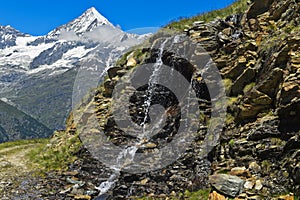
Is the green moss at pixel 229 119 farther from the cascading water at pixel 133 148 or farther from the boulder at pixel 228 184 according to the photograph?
the cascading water at pixel 133 148

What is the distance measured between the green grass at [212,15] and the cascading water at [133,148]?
4.99 meters

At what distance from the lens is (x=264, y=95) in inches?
803

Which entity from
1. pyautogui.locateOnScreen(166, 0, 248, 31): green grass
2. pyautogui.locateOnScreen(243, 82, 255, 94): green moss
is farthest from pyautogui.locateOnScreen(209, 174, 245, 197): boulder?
pyautogui.locateOnScreen(166, 0, 248, 31): green grass

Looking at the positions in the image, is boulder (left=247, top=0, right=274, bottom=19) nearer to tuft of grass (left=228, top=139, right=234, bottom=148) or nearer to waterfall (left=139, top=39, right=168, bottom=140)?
waterfall (left=139, top=39, right=168, bottom=140)

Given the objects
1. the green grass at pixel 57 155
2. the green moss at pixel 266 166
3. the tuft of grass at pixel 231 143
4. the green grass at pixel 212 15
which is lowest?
the green grass at pixel 57 155

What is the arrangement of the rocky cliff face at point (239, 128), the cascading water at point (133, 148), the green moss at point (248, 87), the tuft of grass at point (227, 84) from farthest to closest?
the tuft of grass at point (227, 84)
the cascading water at point (133, 148)
the green moss at point (248, 87)
the rocky cliff face at point (239, 128)

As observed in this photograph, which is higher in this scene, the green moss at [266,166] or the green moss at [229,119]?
the green moss at [229,119]

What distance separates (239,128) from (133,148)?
376 inches

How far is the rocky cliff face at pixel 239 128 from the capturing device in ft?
57.6

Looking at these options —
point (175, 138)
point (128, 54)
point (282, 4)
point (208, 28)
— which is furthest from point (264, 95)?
point (128, 54)

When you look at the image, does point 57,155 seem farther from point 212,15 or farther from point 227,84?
point 212,15

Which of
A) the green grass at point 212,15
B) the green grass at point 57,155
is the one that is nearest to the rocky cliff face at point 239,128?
the green grass at point 57,155

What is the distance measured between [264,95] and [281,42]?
12.4ft

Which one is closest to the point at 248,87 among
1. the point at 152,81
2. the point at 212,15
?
the point at 152,81
